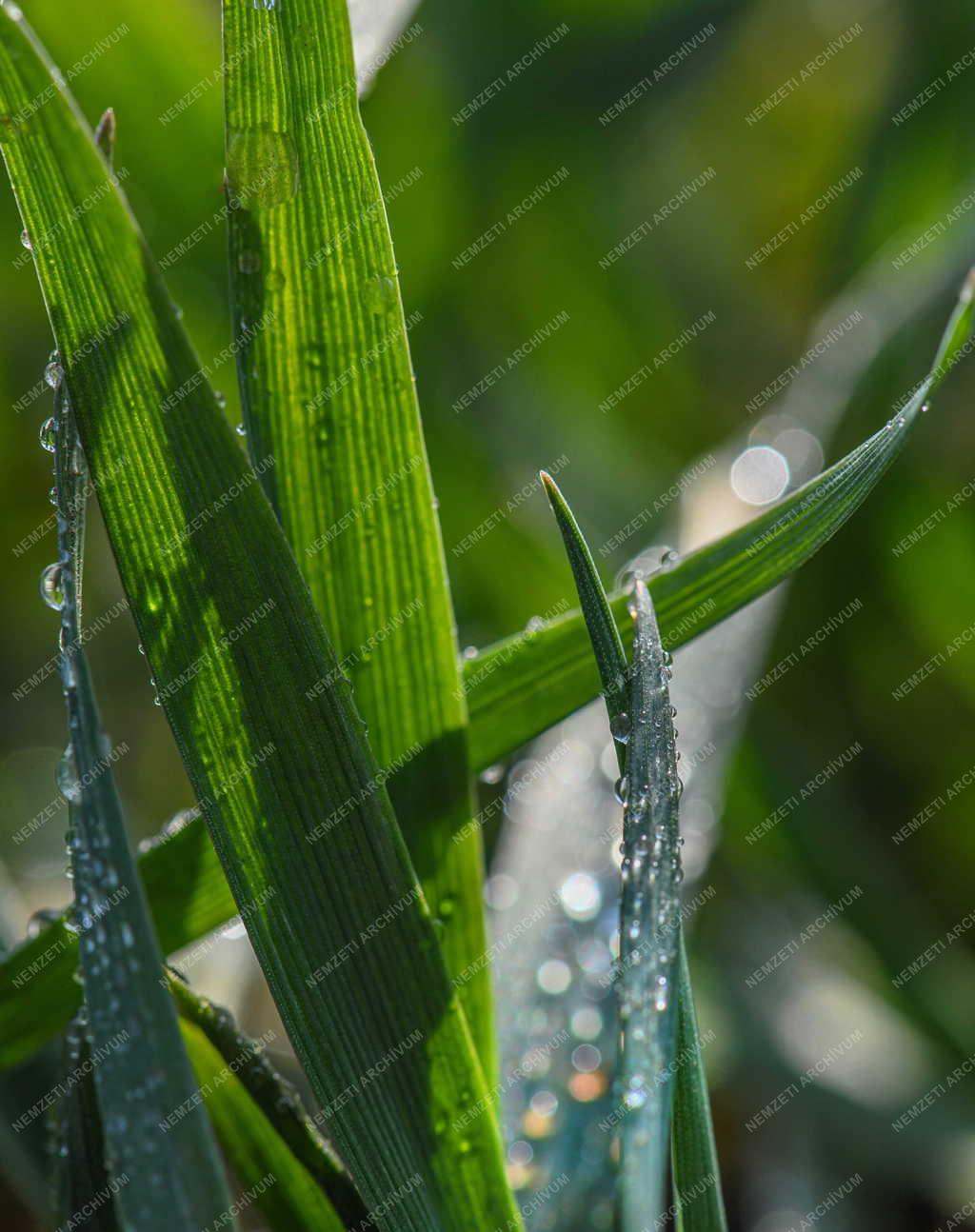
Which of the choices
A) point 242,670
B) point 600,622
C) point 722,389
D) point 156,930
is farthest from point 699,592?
point 722,389

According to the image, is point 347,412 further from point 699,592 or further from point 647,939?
point 647,939

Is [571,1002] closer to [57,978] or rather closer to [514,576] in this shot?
[57,978]

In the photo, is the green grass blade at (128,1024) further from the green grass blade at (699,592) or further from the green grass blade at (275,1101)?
the green grass blade at (699,592)

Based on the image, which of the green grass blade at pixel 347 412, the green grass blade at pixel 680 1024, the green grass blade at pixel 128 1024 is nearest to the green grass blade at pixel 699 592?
the green grass blade at pixel 347 412

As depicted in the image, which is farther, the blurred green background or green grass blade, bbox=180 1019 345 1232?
the blurred green background

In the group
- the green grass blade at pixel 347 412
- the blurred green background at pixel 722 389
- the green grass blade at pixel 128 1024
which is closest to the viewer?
the green grass blade at pixel 128 1024

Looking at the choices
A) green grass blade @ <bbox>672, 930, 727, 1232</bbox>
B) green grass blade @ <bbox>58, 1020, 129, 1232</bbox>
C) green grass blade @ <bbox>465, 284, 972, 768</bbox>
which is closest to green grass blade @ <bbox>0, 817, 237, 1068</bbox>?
green grass blade @ <bbox>58, 1020, 129, 1232</bbox>

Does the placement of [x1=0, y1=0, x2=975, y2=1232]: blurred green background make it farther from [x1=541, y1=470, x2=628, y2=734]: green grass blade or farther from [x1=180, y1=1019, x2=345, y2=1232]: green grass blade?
[x1=541, y1=470, x2=628, y2=734]: green grass blade
